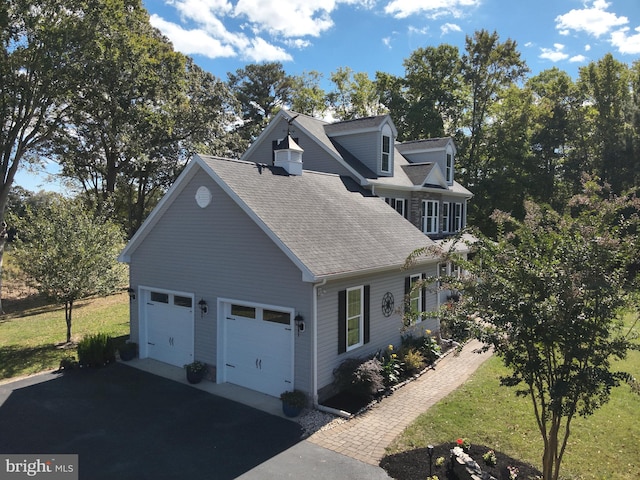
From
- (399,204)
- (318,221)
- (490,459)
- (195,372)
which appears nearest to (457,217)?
(399,204)

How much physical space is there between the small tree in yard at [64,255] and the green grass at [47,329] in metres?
1.40

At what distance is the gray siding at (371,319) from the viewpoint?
36.6ft

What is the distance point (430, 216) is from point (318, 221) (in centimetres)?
1337

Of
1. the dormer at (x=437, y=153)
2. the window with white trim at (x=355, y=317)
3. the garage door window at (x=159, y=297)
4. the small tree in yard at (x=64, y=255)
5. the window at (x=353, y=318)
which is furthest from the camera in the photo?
the dormer at (x=437, y=153)

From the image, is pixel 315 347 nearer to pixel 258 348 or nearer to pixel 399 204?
pixel 258 348

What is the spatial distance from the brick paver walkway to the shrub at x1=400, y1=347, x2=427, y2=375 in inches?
11.7

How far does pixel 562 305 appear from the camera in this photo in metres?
5.80

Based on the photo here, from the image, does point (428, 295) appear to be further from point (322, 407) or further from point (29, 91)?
point (29, 91)

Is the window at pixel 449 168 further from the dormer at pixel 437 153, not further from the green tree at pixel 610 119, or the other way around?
the green tree at pixel 610 119

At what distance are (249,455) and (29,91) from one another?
22705mm

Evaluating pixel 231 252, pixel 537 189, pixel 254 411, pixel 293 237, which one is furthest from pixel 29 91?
pixel 537 189

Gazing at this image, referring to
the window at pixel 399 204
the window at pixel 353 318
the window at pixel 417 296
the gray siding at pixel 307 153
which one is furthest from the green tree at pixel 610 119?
the window at pixel 353 318

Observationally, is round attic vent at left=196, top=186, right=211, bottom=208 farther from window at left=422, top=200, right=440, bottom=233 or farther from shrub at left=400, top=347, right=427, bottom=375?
window at left=422, top=200, right=440, bottom=233

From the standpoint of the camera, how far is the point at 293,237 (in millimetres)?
11398
